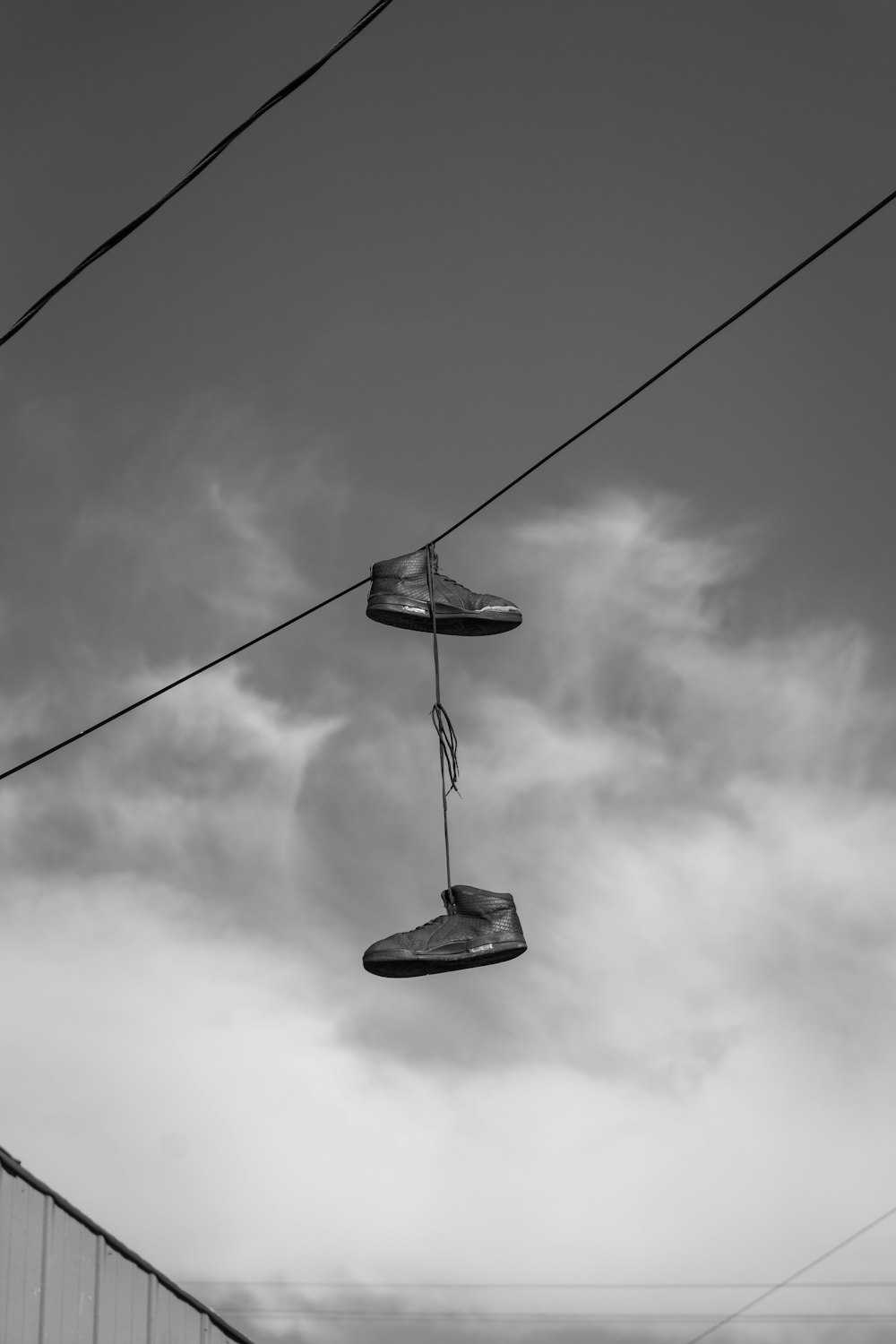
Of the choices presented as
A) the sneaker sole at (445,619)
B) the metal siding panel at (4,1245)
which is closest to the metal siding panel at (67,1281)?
the metal siding panel at (4,1245)

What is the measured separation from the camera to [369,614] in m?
6.41

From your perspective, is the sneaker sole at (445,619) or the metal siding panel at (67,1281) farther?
the metal siding panel at (67,1281)

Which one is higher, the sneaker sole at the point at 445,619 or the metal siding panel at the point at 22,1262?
the sneaker sole at the point at 445,619

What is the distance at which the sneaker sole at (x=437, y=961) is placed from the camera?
6.01m

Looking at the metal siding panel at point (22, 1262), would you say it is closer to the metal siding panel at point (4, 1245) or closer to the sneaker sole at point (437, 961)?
the metal siding panel at point (4, 1245)

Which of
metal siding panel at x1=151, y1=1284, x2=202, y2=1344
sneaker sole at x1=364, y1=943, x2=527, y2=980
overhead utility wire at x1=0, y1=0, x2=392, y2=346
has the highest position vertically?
overhead utility wire at x1=0, y1=0, x2=392, y2=346

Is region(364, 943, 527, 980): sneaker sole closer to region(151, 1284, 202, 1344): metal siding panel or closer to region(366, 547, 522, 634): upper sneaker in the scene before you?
region(366, 547, 522, 634): upper sneaker

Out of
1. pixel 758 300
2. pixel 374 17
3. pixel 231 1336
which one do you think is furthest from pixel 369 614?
pixel 231 1336

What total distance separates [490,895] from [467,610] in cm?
120

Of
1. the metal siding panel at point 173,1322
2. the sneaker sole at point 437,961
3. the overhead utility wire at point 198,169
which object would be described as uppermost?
the overhead utility wire at point 198,169

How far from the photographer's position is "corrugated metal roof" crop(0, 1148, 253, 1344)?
27.2ft

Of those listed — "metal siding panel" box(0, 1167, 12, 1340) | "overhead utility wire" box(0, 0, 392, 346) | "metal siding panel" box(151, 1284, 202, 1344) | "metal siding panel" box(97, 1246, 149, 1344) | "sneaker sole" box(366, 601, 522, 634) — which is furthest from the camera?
"metal siding panel" box(151, 1284, 202, 1344)

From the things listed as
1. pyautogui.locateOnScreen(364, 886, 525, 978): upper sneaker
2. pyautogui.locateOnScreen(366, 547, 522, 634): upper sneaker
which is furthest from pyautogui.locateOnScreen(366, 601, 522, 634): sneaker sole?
pyautogui.locateOnScreen(364, 886, 525, 978): upper sneaker

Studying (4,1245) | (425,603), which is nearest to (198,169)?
(425,603)
